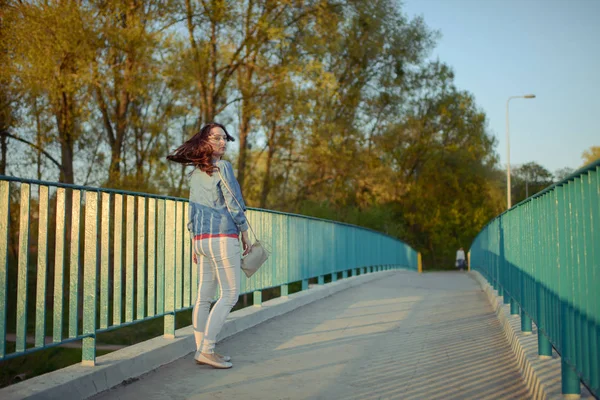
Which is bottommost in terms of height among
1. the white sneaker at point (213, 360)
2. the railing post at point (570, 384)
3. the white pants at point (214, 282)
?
the white sneaker at point (213, 360)

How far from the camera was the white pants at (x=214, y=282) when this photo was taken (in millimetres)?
5363

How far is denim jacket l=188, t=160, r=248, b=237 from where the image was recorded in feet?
17.5

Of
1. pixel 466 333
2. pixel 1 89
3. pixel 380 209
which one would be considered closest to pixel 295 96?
pixel 1 89

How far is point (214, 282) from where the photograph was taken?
5555 millimetres

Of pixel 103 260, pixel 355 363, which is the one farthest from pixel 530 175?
pixel 103 260

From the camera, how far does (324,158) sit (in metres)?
28.8

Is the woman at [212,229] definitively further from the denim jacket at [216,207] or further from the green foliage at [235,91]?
the green foliage at [235,91]

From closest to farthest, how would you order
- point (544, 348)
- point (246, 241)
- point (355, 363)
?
point (544, 348)
point (246, 241)
point (355, 363)

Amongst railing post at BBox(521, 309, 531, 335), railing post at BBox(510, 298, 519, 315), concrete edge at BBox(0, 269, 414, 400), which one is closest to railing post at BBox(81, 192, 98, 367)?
concrete edge at BBox(0, 269, 414, 400)

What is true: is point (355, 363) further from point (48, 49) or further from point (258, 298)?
point (48, 49)

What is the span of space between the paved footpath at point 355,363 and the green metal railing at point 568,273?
0.65 metres

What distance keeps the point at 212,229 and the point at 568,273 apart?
2.63 m

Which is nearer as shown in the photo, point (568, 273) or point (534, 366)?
point (568, 273)

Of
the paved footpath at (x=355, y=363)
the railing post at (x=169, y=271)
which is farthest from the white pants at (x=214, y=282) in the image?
the railing post at (x=169, y=271)
